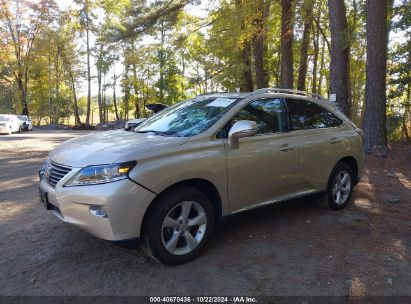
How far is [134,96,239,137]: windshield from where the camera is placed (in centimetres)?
415

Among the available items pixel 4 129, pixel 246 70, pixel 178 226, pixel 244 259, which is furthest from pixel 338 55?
pixel 4 129

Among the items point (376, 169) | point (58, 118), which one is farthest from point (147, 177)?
point (58, 118)

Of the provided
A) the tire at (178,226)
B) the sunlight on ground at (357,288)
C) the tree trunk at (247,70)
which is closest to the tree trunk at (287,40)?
the tree trunk at (247,70)

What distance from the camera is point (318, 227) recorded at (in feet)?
15.8

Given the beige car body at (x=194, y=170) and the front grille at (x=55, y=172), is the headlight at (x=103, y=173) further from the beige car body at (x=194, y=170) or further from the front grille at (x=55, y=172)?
the front grille at (x=55, y=172)

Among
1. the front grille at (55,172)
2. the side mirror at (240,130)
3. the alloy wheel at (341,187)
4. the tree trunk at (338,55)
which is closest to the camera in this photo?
the front grille at (55,172)

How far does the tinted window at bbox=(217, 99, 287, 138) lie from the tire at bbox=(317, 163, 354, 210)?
4.27 ft

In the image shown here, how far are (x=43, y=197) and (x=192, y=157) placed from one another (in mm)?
1661

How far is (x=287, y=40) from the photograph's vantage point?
15.4 metres

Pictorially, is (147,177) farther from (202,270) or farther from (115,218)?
(202,270)

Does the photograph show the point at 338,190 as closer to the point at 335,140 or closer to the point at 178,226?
the point at 335,140

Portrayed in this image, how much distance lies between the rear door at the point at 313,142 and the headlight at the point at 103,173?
7.60ft

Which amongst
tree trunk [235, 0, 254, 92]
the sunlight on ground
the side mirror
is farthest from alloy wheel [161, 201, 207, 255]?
tree trunk [235, 0, 254, 92]

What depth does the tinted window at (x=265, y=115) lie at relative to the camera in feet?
14.3
